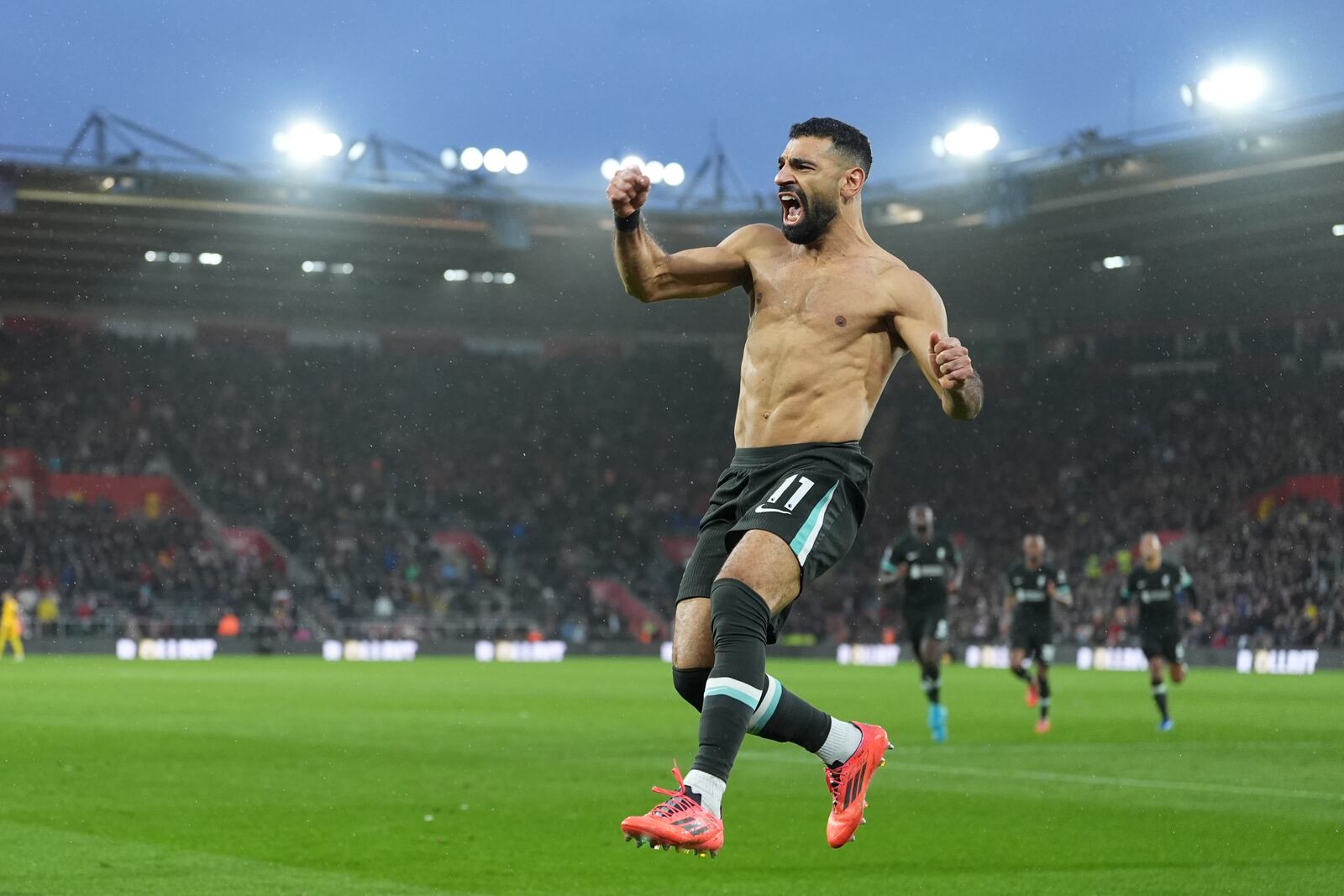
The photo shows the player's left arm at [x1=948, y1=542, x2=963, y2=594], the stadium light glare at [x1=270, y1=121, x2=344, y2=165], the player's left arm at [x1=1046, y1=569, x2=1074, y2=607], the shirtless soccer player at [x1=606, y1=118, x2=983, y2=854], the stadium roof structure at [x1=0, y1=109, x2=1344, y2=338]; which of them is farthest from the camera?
the stadium light glare at [x1=270, y1=121, x2=344, y2=165]

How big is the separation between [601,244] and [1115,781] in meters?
33.4

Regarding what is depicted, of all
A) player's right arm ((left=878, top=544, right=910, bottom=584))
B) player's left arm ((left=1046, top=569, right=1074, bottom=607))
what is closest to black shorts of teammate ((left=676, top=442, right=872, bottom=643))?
player's right arm ((left=878, top=544, right=910, bottom=584))

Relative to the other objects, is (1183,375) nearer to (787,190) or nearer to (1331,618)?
(1331,618)

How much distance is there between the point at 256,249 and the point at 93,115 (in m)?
9.52

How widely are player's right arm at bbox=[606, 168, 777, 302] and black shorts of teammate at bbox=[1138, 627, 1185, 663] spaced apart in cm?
1534

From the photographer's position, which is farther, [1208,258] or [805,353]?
[1208,258]

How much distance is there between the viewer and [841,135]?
22.1ft

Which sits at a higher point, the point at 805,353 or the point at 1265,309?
the point at 1265,309

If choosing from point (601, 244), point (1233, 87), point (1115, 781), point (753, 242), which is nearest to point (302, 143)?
point (601, 244)

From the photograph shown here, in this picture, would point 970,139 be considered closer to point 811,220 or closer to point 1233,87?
point 1233,87

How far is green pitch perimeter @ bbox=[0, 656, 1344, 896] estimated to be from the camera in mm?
9336

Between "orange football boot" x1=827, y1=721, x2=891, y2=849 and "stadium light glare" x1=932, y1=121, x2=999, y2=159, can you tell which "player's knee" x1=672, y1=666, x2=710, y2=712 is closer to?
"orange football boot" x1=827, y1=721, x2=891, y2=849

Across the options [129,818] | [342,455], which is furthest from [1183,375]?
[129,818]

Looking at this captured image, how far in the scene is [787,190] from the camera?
6730 millimetres
